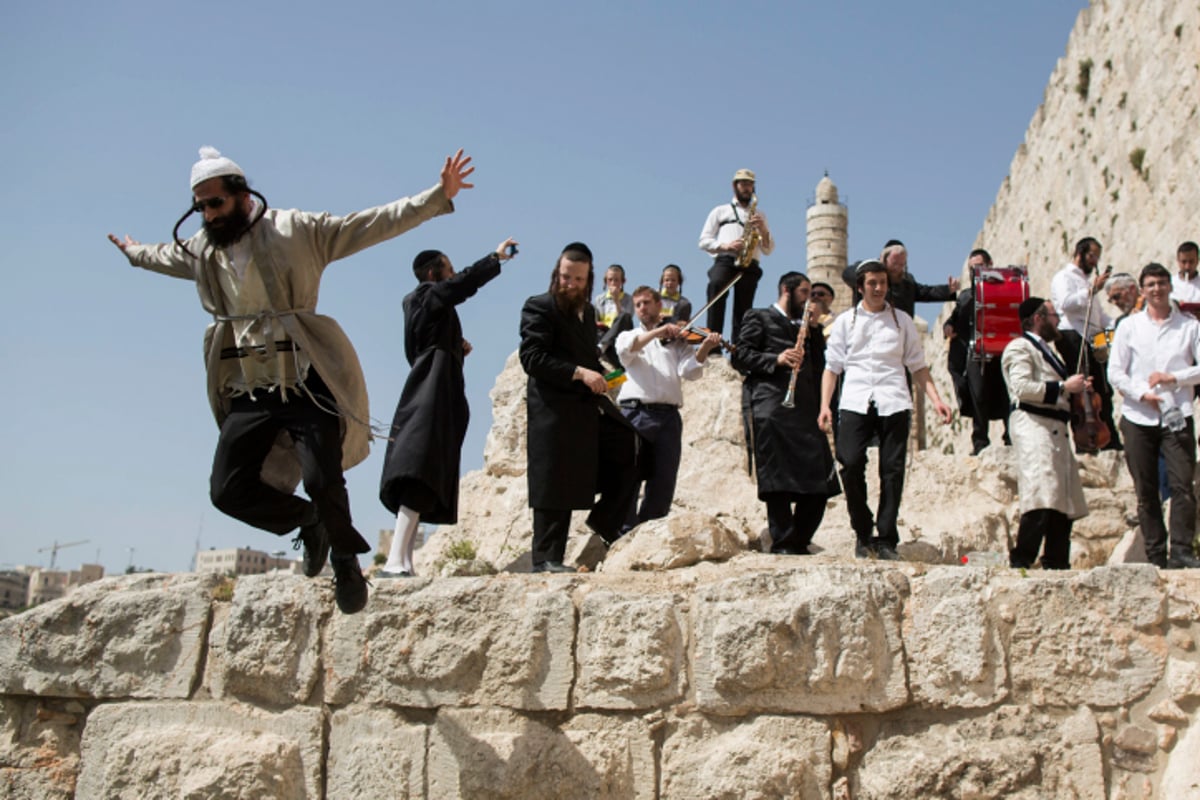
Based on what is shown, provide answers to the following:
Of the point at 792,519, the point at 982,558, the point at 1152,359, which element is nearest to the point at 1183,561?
the point at 1152,359

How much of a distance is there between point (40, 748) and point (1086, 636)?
14.4 ft

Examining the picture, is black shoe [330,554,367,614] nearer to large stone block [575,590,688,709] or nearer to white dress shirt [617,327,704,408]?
large stone block [575,590,688,709]

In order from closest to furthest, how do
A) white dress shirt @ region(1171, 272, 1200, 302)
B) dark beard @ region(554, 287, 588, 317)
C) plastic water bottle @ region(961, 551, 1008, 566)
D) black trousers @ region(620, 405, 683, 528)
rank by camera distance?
dark beard @ region(554, 287, 588, 317)
black trousers @ region(620, 405, 683, 528)
plastic water bottle @ region(961, 551, 1008, 566)
white dress shirt @ region(1171, 272, 1200, 302)

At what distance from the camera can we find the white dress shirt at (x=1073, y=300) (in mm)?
8484

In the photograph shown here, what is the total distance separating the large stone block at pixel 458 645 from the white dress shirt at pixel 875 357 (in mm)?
2052

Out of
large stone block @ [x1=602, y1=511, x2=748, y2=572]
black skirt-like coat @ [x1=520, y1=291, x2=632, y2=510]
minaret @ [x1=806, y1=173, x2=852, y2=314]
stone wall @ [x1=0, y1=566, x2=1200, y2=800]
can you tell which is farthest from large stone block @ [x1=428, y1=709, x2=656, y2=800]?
minaret @ [x1=806, y1=173, x2=852, y2=314]

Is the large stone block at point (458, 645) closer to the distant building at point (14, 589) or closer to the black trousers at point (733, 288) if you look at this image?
the black trousers at point (733, 288)

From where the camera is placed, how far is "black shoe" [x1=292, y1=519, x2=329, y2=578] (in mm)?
4465

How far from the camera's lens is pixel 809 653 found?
4152 mm

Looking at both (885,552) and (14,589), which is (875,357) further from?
(14,589)

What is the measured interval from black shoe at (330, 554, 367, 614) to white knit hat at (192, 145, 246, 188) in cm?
156

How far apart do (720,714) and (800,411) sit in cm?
218

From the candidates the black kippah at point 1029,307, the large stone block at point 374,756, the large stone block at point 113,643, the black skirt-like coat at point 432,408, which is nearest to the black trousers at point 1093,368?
the black kippah at point 1029,307

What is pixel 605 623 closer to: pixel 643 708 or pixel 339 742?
pixel 643 708
